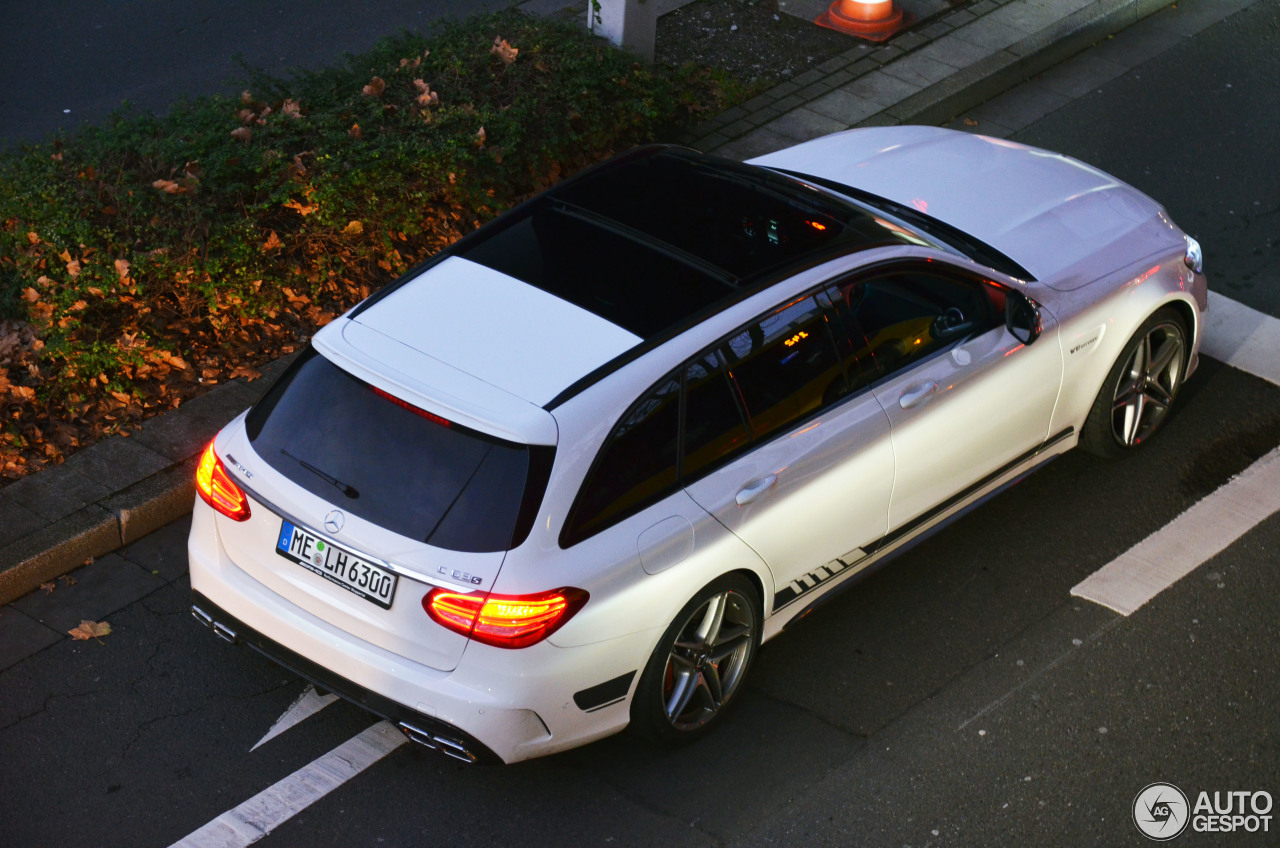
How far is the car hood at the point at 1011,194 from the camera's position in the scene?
21.2ft

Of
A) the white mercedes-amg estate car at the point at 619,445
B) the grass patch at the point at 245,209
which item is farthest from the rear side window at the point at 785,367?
the grass patch at the point at 245,209

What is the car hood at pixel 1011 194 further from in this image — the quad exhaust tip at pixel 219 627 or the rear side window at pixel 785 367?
the quad exhaust tip at pixel 219 627

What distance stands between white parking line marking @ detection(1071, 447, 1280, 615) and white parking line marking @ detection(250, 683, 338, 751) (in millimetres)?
3194

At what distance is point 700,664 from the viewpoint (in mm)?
5047

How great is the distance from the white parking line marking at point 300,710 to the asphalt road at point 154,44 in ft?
19.1

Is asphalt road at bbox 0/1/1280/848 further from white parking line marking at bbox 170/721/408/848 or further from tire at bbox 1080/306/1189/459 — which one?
tire at bbox 1080/306/1189/459

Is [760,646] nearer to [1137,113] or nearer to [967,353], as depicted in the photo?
[967,353]

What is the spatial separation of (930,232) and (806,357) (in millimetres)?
1462

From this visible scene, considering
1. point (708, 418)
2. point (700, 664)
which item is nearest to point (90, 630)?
point (700, 664)

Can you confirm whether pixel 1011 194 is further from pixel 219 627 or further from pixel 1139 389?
pixel 219 627

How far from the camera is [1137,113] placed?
10.3 metres

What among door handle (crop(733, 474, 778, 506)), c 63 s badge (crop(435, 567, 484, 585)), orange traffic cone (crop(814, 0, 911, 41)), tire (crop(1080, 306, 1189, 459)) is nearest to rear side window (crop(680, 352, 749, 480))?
door handle (crop(733, 474, 778, 506))

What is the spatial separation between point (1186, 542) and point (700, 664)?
259 centimetres

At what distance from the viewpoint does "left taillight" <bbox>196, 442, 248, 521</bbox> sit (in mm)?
4805
